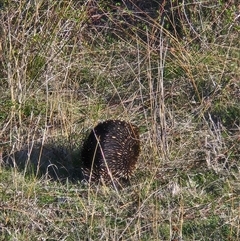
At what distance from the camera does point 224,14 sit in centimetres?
702

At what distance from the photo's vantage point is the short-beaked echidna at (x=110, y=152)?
16.9 ft

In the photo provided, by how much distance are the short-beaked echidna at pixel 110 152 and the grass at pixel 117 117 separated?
4.3 inches

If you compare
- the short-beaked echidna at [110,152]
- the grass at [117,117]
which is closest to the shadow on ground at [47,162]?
the grass at [117,117]

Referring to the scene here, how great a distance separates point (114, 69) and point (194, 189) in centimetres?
190

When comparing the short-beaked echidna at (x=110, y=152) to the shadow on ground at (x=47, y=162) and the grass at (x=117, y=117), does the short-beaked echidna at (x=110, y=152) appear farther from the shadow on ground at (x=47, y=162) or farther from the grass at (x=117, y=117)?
the shadow on ground at (x=47, y=162)

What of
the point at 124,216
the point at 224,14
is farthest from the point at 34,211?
the point at 224,14

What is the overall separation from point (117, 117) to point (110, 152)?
827mm

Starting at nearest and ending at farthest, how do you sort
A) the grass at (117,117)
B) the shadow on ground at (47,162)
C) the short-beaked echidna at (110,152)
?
1. the grass at (117,117)
2. the short-beaked echidna at (110,152)
3. the shadow on ground at (47,162)

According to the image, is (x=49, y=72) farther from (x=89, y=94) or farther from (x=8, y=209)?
(x=8, y=209)

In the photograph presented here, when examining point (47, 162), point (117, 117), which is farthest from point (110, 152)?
point (117, 117)

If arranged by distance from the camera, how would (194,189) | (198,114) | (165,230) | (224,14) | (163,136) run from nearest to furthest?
(165,230)
(194,189)
(163,136)
(198,114)
(224,14)

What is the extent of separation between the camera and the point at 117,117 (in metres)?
6.02

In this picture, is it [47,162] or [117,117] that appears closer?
[47,162]

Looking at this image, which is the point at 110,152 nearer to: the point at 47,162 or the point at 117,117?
the point at 47,162
